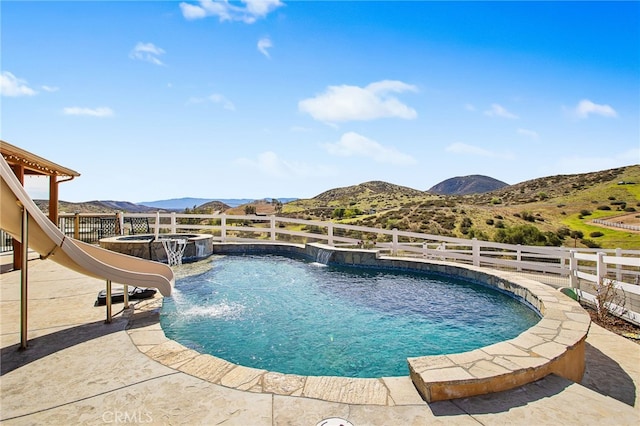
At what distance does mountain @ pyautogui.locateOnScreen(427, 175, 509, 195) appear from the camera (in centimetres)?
11367

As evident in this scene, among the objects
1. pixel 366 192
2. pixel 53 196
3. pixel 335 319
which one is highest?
pixel 366 192

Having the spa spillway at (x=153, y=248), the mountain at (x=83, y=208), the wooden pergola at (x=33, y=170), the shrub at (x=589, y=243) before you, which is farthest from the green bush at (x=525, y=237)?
the mountain at (x=83, y=208)

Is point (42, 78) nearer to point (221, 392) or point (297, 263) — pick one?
point (297, 263)

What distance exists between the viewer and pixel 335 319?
18.1 ft

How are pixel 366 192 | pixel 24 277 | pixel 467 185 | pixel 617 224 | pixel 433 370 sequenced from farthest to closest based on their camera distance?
1. pixel 467 185
2. pixel 366 192
3. pixel 617 224
4. pixel 24 277
5. pixel 433 370

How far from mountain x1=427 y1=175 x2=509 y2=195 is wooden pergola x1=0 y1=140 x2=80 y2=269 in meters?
110

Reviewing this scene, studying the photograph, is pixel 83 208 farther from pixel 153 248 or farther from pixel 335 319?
pixel 335 319

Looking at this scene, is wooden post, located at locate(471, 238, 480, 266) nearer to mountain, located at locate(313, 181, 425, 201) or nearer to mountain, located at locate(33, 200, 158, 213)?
mountain, located at locate(33, 200, 158, 213)

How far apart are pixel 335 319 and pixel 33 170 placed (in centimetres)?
901

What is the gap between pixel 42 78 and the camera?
870cm

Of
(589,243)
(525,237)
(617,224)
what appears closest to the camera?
(525,237)

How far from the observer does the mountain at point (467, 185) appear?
11367 cm

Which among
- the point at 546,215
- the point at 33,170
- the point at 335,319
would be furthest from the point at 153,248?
the point at 546,215

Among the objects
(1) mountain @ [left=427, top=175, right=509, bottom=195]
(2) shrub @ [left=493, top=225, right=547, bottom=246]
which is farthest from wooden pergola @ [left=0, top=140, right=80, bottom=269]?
(1) mountain @ [left=427, top=175, right=509, bottom=195]
